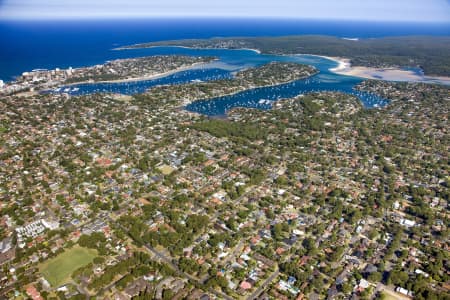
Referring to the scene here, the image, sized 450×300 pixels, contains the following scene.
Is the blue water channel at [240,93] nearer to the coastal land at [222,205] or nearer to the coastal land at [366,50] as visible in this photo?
the coastal land at [222,205]

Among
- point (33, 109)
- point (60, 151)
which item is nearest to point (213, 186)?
point (60, 151)

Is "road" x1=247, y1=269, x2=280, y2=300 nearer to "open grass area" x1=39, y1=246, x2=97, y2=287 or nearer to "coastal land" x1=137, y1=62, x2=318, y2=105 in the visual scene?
"open grass area" x1=39, y1=246, x2=97, y2=287

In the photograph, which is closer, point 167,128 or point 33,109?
point 167,128

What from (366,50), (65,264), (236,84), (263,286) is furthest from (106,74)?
(366,50)

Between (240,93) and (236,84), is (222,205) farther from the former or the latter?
(236,84)

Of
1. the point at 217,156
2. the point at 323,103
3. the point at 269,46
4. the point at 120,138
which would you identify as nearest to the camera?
the point at 217,156

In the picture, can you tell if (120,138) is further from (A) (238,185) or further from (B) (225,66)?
(B) (225,66)

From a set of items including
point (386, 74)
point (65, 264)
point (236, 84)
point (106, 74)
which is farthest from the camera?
point (386, 74)

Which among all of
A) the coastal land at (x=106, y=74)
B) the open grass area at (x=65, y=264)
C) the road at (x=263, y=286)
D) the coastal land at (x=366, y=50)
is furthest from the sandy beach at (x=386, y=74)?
the open grass area at (x=65, y=264)
